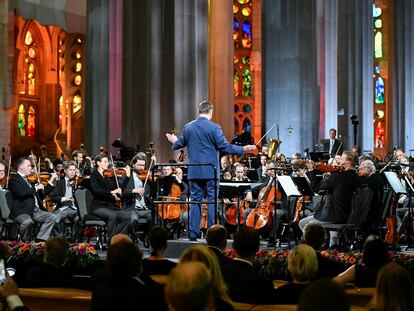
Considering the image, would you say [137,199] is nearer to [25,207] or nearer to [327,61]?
[25,207]

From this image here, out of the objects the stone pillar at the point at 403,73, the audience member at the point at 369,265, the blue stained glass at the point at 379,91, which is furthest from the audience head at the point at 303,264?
the blue stained glass at the point at 379,91

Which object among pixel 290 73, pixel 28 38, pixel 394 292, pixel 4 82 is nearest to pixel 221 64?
pixel 290 73

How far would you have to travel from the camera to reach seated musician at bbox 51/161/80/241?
15.5m

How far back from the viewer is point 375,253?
730 cm

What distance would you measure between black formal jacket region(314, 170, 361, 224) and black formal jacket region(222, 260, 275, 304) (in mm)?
6380

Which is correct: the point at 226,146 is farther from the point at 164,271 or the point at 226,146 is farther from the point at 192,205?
the point at 164,271

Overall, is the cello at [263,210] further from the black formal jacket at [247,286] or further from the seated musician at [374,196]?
the black formal jacket at [247,286]

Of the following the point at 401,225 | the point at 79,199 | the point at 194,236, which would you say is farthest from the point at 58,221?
the point at 401,225

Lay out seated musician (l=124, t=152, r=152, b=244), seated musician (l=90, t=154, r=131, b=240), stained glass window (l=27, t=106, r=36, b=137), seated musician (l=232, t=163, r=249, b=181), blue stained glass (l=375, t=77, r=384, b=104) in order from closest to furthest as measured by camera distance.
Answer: seated musician (l=90, t=154, r=131, b=240), seated musician (l=124, t=152, r=152, b=244), seated musician (l=232, t=163, r=249, b=181), stained glass window (l=27, t=106, r=36, b=137), blue stained glass (l=375, t=77, r=384, b=104)

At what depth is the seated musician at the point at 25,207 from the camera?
14.6m

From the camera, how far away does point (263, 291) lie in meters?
6.86

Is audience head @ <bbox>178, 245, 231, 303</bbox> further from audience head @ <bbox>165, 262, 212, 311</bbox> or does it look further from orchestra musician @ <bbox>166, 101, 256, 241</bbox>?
orchestra musician @ <bbox>166, 101, 256, 241</bbox>

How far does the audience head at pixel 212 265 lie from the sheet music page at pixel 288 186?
861 centimetres

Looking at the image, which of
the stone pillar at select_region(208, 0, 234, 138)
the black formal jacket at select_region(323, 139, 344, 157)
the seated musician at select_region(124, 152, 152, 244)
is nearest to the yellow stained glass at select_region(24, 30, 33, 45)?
the stone pillar at select_region(208, 0, 234, 138)
